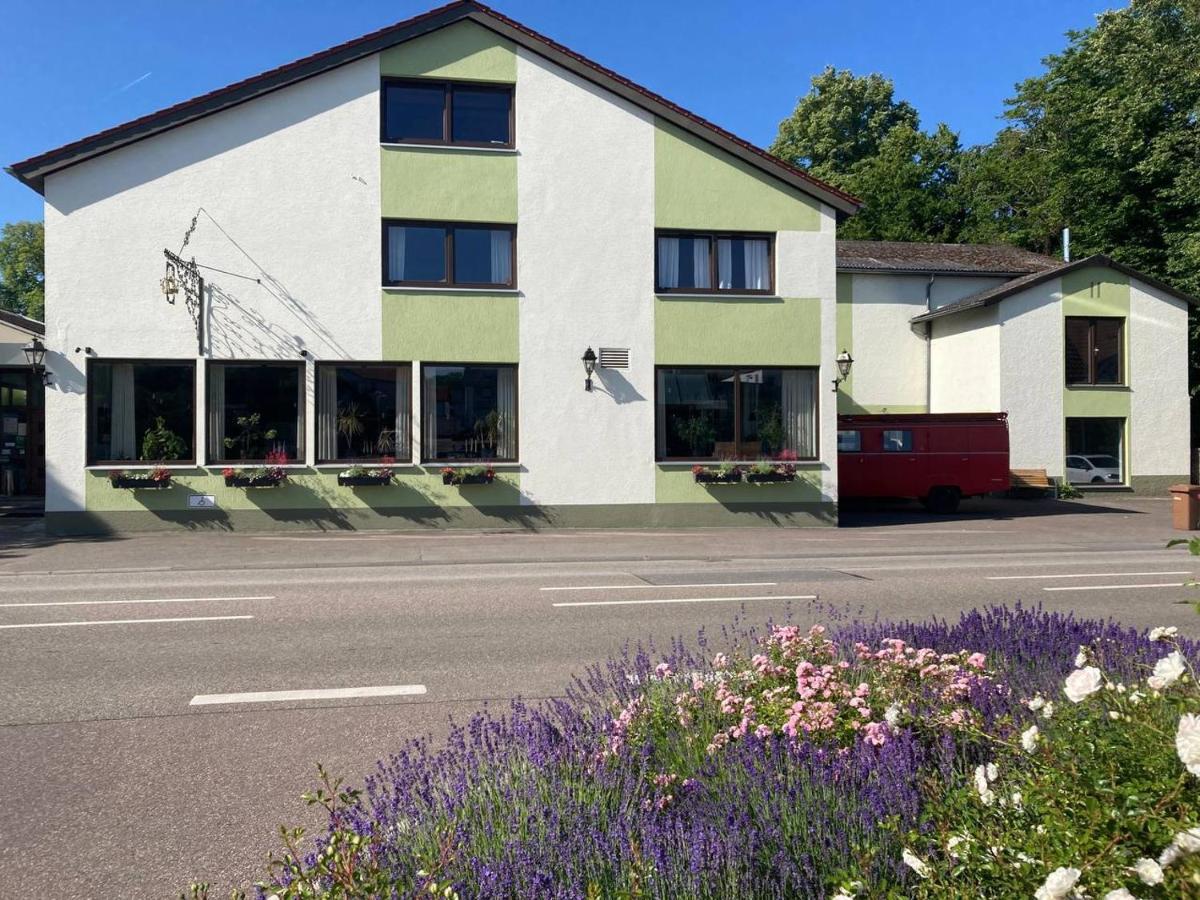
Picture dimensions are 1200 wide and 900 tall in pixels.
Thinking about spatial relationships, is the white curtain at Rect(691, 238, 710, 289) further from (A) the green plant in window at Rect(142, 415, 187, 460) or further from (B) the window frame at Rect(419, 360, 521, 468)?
(A) the green plant in window at Rect(142, 415, 187, 460)

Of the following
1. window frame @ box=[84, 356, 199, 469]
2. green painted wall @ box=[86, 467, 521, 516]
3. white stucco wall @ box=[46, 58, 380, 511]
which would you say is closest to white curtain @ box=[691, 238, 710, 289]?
green painted wall @ box=[86, 467, 521, 516]

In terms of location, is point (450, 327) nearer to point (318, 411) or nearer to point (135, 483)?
point (318, 411)

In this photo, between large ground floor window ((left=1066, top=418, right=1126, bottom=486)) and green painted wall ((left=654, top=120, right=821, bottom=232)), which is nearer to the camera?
green painted wall ((left=654, top=120, right=821, bottom=232))

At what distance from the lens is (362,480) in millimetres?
17641

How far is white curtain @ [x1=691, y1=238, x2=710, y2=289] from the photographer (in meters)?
19.4

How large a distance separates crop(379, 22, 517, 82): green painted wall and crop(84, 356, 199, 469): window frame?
7247 mm

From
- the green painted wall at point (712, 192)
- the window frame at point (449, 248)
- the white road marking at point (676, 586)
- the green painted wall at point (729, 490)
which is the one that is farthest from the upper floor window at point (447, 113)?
the white road marking at point (676, 586)

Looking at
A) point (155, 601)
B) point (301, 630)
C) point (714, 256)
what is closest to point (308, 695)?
point (301, 630)

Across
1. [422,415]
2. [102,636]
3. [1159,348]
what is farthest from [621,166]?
[1159,348]

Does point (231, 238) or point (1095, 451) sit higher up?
point (231, 238)

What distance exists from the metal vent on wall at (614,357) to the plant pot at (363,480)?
4.98 m

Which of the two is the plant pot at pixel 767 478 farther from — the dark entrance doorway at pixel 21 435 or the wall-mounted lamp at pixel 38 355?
the dark entrance doorway at pixel 21 435

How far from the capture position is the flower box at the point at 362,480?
17.6m

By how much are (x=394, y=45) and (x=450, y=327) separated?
5.81 m
